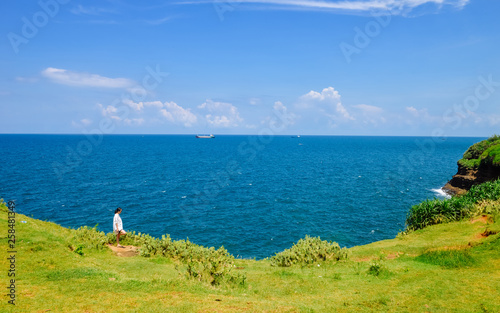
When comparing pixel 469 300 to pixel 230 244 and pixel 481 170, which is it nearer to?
pixel 230 244

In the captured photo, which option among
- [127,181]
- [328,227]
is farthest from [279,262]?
[127,181]

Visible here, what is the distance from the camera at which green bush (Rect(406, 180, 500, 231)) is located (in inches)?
1093

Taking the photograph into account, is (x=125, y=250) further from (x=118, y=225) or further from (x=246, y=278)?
(x=246, y=278)

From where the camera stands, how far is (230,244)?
37.0m

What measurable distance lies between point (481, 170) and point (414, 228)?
32.5 metres

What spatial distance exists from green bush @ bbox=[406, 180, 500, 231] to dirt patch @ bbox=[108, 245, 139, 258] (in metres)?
25.4

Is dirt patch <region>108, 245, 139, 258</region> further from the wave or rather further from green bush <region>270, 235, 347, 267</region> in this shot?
the wave

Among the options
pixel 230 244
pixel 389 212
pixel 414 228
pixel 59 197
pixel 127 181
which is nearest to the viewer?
pixel 414 228

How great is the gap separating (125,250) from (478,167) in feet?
195

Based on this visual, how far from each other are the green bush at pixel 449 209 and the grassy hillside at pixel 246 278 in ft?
18.1

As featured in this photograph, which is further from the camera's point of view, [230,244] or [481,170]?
[481,170]

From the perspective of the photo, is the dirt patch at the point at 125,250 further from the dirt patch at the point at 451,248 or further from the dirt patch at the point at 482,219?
the dirt patch at the point at 482,219

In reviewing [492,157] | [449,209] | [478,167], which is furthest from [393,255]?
[478,167]

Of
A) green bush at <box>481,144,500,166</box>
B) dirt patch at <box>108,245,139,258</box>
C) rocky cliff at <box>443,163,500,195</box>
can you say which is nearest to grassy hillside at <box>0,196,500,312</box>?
dirt patch at <box>108,245,139,258</box>
